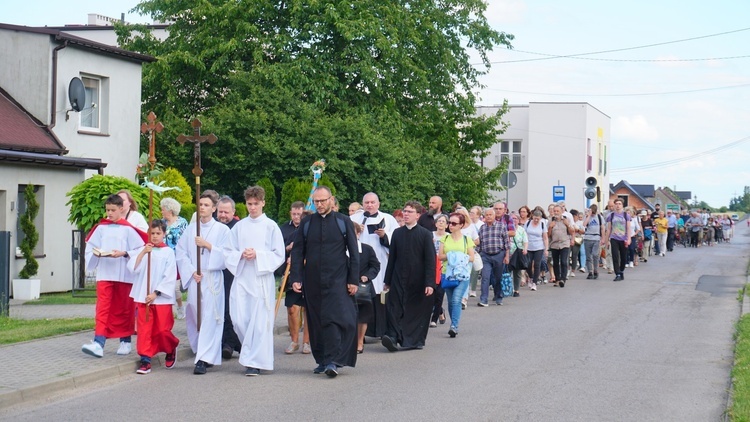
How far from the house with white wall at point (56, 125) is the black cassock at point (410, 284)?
35.0ft

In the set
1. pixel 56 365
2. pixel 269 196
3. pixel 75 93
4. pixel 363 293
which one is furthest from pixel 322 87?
pixel 56 365

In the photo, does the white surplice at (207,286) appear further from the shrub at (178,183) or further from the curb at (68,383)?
the shrub at (178,183)

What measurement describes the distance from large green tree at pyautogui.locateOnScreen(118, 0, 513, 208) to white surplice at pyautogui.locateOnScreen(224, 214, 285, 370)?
19.7 meters

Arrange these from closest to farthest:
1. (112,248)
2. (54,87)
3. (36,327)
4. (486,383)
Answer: (486,383)
(112,248)
(36,327)
(54,87)

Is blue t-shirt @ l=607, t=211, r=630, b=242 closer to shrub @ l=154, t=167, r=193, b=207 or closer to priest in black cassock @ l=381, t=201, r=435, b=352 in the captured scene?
shrub @ l=154, t=167, r=193, b=207

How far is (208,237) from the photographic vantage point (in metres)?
11.8

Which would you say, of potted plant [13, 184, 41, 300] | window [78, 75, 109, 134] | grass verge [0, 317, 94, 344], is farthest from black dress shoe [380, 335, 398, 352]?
window [78, 75, 109, 134]

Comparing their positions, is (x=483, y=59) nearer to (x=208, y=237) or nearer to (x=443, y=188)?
(x=443, y=188)

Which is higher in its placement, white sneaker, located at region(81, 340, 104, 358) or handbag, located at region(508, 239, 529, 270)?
handbag, located at region(508, 239, 529, 270)

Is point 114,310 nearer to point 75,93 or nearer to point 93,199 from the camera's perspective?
point 93,199

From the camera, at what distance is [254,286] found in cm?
1120

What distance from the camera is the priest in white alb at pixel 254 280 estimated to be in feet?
36.4

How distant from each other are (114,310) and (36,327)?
133 inches

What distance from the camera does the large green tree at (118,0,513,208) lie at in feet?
104
